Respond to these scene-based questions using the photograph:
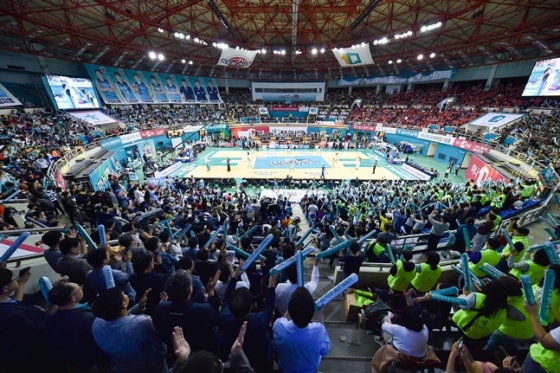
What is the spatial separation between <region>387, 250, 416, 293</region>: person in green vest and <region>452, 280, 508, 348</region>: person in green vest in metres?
1.02

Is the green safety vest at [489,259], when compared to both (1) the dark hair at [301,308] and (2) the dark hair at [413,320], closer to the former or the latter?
(2) the dark hair at [413,320]

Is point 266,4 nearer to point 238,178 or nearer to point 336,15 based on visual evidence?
point 336,15

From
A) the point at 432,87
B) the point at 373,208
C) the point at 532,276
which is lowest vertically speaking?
the point at 373,208

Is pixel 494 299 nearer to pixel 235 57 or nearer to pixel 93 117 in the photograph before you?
pixel 93 117

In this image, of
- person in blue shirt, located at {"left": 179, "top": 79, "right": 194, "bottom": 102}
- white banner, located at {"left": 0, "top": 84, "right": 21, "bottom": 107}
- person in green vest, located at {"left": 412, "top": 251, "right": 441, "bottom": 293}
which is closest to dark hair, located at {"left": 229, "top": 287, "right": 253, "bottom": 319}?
person in green vest, located at {"left": 412, "top": 251, "right": 441, "bottom": 293}

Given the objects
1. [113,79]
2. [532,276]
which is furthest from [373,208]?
[113,79]

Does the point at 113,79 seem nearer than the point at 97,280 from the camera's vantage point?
No

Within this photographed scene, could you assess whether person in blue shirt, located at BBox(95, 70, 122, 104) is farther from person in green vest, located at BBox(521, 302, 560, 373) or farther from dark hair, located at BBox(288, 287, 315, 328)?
person in green vest, located at BBox(521, 302, 560, 373)

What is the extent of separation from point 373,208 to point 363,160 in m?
20.2

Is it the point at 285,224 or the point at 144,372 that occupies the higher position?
the point at 144,372

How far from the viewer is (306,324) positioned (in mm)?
2311

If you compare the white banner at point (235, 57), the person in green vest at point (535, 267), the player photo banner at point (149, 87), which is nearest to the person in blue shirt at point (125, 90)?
the player photo banner at point (149, 87)

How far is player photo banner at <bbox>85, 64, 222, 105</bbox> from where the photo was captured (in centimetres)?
3241

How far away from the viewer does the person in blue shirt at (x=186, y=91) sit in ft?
146
